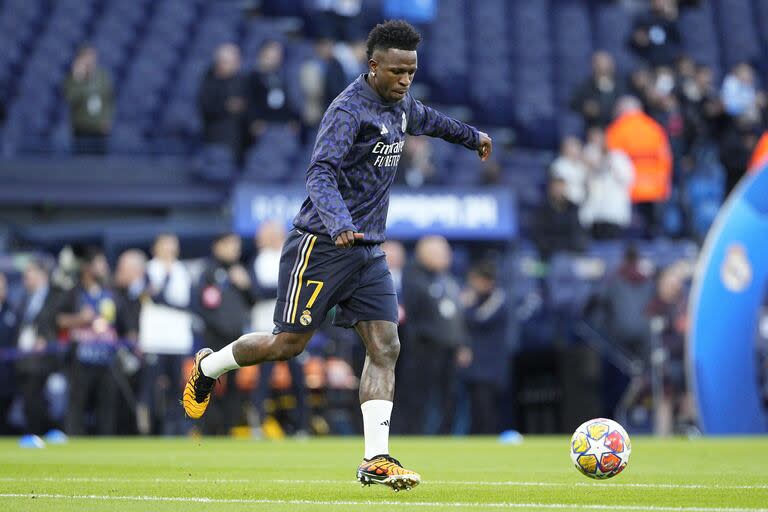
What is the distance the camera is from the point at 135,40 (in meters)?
21.8

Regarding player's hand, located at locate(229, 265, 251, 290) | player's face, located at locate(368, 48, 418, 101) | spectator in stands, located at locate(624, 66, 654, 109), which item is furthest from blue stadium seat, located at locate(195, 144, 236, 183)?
player's face, located at locate(368, 48, 418, 101)

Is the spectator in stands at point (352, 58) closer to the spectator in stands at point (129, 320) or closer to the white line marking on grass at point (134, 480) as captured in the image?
the spectator in stands at point (129, 320)

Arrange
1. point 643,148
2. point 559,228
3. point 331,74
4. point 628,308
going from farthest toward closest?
point 643,148 → point 331,74 → point 559,228 → point 628,308

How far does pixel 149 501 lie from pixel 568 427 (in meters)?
10.7

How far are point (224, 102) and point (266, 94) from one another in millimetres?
594

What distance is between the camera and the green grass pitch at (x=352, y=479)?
5.88 meters

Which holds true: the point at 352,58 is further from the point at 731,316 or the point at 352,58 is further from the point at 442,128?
the point at 442,128

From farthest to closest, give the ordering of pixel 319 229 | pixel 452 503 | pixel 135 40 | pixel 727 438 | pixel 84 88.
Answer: pixel 135 40 < pixel 84 88 < pixel 727 438 < pixel 319 229 < pixel 452 503

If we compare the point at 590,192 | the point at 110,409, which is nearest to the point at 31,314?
the point at 110,409

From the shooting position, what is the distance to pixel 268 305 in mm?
15023

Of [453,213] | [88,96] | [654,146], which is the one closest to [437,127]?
[453,213]

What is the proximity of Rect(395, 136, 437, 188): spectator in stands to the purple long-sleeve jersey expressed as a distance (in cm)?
1050

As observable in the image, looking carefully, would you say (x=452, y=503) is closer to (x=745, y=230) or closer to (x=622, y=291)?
(x=745, y=230)

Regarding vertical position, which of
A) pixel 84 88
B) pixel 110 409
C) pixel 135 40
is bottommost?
pixel 110 409
